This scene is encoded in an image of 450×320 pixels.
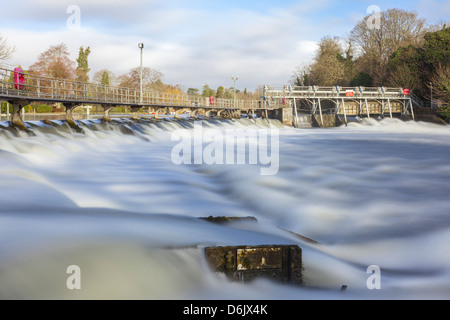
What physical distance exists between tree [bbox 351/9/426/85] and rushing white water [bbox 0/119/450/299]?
56623mm

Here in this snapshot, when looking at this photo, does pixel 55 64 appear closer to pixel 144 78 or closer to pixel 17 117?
pixel 144 78

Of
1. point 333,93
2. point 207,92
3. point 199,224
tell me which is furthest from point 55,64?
point 207,92

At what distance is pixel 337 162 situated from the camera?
17562 millimetres

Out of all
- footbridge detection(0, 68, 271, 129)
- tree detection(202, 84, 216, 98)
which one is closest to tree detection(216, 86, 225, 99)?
tree detection(202, 84, 216, 98)

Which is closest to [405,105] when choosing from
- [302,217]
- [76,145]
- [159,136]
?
[159,136]

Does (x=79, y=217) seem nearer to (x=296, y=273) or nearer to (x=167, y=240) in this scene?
(x=167, y=240)

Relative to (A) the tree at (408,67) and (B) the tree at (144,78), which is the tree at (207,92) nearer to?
(B) the tree at (144,78)

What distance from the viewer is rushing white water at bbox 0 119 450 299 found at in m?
4.71

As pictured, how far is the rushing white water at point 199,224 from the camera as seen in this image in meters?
4.71

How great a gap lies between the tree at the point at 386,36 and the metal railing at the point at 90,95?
2611 centimetres

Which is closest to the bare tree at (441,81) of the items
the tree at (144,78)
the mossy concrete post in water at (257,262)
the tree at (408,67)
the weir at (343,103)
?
the tree at (408,67)

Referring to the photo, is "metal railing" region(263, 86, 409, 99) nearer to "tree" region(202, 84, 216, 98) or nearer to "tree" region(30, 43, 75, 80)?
"tree" region(30, 43, 75, 80)

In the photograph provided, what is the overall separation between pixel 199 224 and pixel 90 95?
24.3m

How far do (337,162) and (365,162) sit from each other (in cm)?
118
